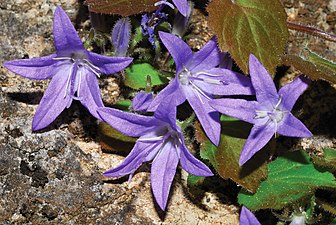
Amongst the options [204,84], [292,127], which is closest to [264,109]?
[292,127]

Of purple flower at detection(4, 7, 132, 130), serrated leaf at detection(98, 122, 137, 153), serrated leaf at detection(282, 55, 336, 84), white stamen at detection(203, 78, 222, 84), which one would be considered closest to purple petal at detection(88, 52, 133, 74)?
purple flower at detection(4, 7, 132, 130)

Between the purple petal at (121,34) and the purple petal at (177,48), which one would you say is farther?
the purple petal at (121,34)

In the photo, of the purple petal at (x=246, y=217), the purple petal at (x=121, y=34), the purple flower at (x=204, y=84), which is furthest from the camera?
the purple petal at (x=121, y=34)

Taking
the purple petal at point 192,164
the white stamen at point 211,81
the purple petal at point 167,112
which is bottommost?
the purple petal at point 192,164

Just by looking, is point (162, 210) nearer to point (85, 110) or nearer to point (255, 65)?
point (85, 110)

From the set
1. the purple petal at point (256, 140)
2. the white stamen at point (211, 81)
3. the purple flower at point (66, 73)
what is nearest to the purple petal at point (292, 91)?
the purple petal at point (256, 140)

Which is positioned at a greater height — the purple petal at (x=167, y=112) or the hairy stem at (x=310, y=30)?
the hairy stem at (x=310, y=30)

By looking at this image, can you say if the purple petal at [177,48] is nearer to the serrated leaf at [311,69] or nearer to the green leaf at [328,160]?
the serrated leaf at [311,69]

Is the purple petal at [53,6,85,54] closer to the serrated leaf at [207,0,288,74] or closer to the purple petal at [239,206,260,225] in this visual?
the serrated leaf at [207,0,288,74]
